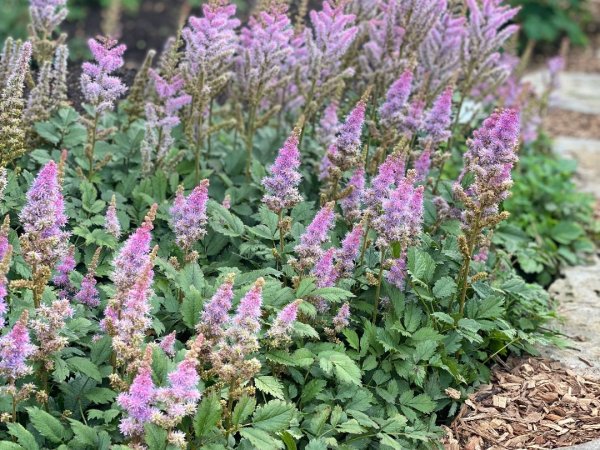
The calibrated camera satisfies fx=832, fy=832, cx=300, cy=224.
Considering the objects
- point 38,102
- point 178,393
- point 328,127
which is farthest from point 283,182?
point 38,102

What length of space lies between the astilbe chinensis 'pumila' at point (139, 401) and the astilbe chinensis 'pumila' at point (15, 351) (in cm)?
33

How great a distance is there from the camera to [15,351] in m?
2.53

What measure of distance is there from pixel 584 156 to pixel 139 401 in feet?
17.8

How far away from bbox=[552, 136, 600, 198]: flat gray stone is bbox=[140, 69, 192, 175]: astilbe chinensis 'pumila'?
3.36 m

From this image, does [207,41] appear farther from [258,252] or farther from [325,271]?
[325,271]

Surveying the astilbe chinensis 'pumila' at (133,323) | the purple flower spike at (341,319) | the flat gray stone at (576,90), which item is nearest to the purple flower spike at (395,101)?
the purple flower spike at (341,319)

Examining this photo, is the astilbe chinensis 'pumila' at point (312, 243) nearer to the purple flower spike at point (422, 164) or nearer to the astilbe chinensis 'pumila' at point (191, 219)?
the astilbe chinensis 'pumila' at point (191, 219)

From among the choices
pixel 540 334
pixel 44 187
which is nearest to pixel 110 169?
pixel 44 187

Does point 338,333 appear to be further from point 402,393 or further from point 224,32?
point 224,32

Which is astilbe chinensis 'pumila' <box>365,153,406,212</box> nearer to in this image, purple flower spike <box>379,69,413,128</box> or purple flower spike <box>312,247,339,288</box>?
purple flower spike <box>312,247,339,288</box>

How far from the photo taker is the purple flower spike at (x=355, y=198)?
362 centimetres

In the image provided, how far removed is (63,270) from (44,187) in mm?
447

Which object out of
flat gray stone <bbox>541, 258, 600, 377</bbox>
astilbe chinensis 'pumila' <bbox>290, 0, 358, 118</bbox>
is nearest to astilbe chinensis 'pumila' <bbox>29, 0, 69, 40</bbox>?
astilbe chinensis 'pumila' <bbox>290, 0, 358, 118</bbox>

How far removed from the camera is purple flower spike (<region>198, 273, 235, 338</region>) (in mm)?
2754
